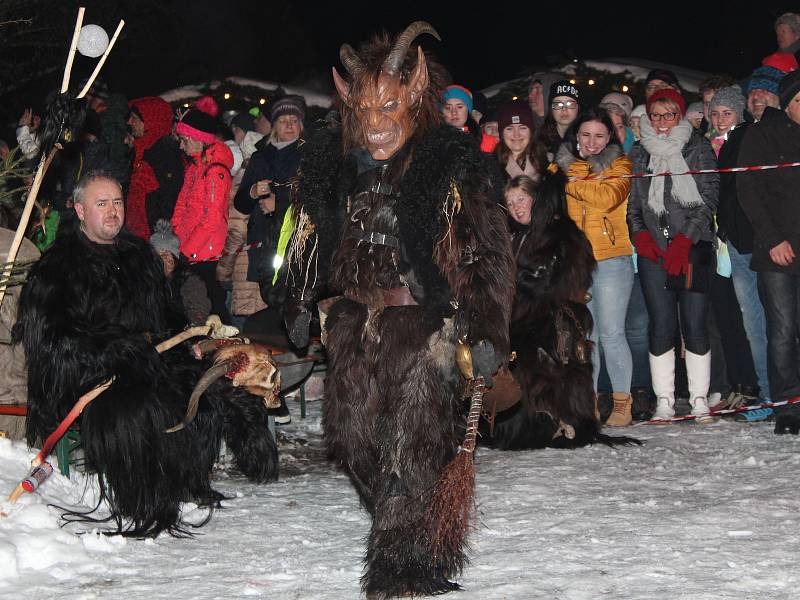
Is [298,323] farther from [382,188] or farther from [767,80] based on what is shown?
[767,80]

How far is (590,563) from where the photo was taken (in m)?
4.66

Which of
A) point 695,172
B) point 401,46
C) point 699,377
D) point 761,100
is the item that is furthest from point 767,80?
point 401,46

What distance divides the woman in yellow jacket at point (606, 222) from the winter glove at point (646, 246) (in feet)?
0.37

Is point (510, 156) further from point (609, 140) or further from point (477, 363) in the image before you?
point (477, 363)

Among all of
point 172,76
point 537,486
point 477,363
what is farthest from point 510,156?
point 172,76

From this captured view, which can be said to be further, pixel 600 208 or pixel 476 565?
pixel 600 208

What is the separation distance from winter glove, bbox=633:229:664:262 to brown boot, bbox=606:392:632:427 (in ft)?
3.52

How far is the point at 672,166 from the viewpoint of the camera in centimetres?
791

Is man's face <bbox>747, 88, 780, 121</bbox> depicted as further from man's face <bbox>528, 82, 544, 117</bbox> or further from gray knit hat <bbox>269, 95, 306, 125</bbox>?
gray knit hat <bbox>269, 95, 306, 125</bbox>

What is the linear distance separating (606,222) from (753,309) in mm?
1323

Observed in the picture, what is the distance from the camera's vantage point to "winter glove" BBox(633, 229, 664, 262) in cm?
793

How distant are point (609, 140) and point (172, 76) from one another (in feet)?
40.6

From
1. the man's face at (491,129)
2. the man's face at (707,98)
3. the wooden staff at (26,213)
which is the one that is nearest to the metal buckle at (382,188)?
the wooden staff at (26,213)

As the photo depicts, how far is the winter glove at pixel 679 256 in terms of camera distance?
777cm
